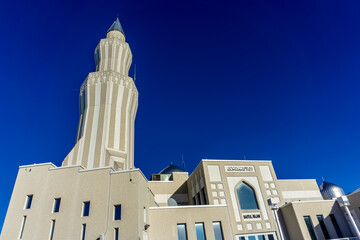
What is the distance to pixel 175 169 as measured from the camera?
41656 millimetres

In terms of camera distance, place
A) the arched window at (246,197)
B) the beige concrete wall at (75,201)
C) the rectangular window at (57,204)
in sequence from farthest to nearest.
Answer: the arched window at (246,197) < the rectangular window at (57,204) < the beige concrete wall at (75,201)

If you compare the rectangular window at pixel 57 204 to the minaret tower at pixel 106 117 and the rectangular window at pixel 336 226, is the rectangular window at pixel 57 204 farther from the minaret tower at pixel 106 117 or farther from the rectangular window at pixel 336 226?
the rectangular window at pixel 336 226

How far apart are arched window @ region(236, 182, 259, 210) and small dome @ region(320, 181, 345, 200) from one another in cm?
2379

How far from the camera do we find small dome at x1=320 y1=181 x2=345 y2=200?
3934 centimetres

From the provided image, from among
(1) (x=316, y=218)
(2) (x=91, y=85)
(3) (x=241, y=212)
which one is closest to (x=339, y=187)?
(1) (x=316, y=218)

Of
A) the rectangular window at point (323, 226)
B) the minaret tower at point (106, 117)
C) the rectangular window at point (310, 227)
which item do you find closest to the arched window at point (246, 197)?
the rectangular window at point (310, 227)

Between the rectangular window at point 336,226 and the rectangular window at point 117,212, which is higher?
the rectangular window at point 117,212

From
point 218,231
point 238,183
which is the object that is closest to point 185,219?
point 218,231

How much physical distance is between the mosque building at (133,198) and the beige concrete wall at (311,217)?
9cm

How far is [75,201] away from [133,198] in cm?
473

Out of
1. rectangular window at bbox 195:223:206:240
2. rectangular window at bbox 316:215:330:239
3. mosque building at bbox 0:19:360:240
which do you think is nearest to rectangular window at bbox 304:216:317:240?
mosque building at bbox 0:19:360:240

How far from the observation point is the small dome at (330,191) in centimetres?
3934

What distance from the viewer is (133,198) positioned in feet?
56.8

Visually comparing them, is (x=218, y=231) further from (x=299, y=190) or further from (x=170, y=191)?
(x=299, y=190)
